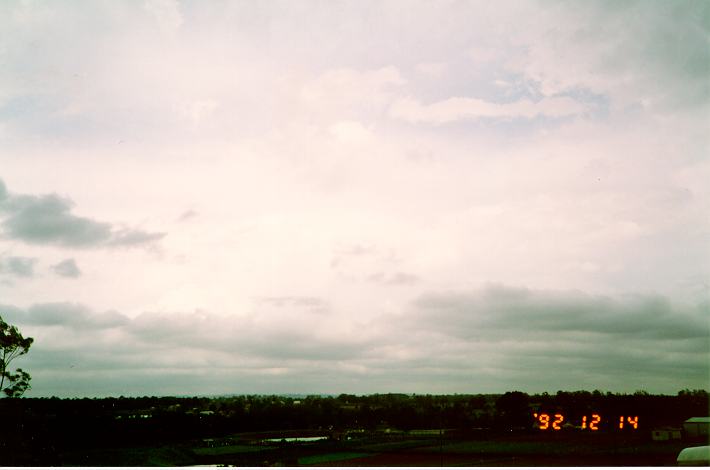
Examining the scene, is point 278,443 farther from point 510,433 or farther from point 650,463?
point 650,463

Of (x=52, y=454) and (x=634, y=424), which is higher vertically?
(x=634, y=424)

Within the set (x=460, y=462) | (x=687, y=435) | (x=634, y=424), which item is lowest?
(x=460, y=462)

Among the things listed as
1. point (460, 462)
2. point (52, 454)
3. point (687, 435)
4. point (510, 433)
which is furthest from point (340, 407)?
point (687, 435)

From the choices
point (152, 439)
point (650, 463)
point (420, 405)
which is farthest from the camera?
point (420, 405)

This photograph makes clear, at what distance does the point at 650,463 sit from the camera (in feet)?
74.2

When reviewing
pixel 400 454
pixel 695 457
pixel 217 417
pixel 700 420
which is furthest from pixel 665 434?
pixel 217 417

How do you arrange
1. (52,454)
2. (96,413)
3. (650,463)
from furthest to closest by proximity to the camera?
(96,413)
(52,454)
(650,463)

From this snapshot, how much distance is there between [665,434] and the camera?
23375 mm

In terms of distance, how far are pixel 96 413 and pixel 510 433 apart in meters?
22.0

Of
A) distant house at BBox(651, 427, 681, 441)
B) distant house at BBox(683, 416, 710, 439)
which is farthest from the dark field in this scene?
distant house at BBox(683, 416, 710, 439)

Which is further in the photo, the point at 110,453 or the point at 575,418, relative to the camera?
the point at 110,453

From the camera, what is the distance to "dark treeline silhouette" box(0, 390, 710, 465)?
25625 mm
